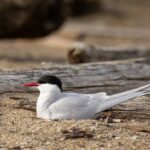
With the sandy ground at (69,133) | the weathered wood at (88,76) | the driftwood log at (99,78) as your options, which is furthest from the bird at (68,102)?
the weathered wood at (88,76)

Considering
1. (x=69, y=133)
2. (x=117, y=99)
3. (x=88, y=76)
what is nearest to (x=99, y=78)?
(x=88, y=76)

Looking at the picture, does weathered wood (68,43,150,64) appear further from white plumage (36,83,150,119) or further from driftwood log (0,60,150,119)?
white plumage (36,83,150,119)

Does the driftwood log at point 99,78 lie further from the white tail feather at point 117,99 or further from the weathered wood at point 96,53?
the weathered wood at point 96,53

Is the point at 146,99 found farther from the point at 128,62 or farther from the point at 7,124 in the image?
the point at 7,124

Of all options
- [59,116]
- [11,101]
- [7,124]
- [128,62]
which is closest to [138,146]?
[59,116]

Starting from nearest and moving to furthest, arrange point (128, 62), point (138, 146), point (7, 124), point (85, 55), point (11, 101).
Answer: point (138, 146), point (7, 124), point (11, 101), point (128, 62), point (85, 55)
